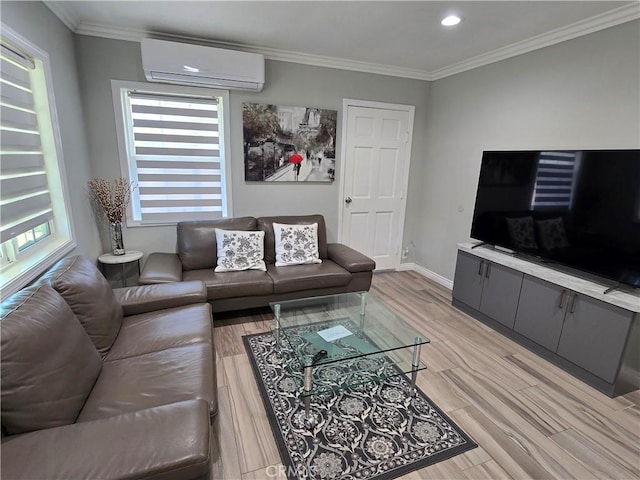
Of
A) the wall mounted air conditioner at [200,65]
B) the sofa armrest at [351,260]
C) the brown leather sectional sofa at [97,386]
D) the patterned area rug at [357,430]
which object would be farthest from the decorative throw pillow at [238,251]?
the wall mounted air conditioner at [200,65]

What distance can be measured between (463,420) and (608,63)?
266cm

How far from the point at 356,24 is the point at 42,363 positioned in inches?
113

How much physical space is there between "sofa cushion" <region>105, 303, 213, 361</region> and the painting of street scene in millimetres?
1774

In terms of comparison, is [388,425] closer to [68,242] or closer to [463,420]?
[463,420]

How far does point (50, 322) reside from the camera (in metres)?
1.30

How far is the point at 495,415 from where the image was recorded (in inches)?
75.3

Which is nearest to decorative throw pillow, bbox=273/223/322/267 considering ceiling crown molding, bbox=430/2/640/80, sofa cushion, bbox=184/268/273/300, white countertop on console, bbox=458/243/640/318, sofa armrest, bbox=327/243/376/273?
sofa armrest, bbox=327/243/376/273

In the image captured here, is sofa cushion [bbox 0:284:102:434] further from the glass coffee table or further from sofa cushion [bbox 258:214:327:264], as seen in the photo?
sofa cushion [bbox 258:214:327:264]

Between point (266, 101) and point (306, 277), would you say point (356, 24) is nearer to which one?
point (266, 101)

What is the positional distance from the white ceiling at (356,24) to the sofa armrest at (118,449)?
8.31 ft

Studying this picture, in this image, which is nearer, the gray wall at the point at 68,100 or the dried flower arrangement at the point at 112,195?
the gray wall at the point at 68,100

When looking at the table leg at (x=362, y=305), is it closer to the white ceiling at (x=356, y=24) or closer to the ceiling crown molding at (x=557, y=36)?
the white ceiling at (x=356, y=24)

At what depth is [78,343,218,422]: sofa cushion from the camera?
134cm

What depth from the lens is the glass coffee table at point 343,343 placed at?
1832 millimetres
